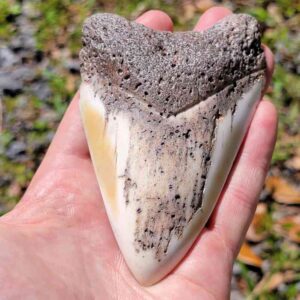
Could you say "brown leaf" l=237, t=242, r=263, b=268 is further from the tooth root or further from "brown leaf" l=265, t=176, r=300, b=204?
the tooth root

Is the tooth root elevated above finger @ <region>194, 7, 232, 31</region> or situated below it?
below

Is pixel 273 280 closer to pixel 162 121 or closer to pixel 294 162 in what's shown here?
pixel 294 162

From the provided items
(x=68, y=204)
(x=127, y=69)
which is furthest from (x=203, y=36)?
(x=68, y=204)

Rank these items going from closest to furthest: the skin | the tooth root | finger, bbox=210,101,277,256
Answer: the skin < the tooth root < finger, bbox=210,101,277,256

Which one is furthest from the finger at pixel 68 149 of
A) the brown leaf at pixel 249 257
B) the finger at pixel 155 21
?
the brown leaf at pixel 249 257

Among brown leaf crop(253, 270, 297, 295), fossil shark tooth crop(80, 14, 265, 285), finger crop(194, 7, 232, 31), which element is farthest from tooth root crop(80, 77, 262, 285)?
brown leaf crop(253, 270, 297, 295)

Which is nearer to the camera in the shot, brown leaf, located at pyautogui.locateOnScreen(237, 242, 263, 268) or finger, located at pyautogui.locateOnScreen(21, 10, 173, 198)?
finger, located at pyautogui.locateOnScreen(21, 10, 173, 198)

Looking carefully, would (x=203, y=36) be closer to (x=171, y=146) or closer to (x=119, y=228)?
(x=171, y=146)

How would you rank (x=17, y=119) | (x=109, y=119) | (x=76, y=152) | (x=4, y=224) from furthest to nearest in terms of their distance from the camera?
(x=17, y=119)
(x=76, y=152)
(x=109, y=119)
(x=4, y=224)
